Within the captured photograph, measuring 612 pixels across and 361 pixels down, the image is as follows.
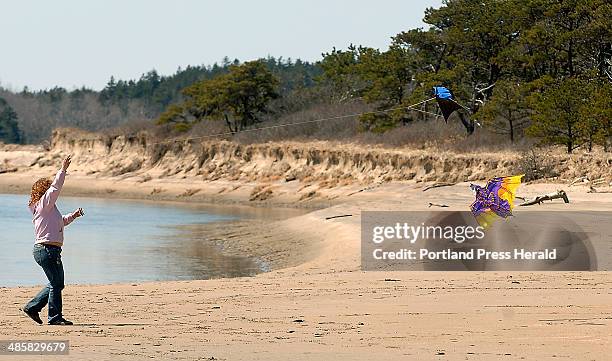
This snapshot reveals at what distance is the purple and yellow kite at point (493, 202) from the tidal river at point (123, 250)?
169 inches

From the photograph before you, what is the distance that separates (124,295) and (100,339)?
4383mm

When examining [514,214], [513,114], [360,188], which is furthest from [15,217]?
[514,214]

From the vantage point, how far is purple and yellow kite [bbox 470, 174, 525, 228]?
19734 mm

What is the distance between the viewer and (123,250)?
25672mm

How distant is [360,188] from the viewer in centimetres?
4331

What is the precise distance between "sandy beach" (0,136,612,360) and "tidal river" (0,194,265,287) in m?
3.48

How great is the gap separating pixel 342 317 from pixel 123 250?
52.0 ft

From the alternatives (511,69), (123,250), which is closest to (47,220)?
(123,250)

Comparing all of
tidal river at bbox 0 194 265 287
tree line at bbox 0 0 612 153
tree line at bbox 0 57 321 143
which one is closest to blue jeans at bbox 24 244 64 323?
tidal river at bbox 0 194 265 287

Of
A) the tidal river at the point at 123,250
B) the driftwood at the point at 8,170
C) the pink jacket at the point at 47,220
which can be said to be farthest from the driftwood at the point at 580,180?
the driftwood at the point at 8,170

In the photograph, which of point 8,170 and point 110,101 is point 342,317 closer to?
point 8,170

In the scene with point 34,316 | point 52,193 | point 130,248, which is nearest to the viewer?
point 52,193

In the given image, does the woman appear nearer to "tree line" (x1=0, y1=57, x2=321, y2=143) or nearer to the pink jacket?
the pink jacket

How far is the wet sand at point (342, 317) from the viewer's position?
27.8ft
